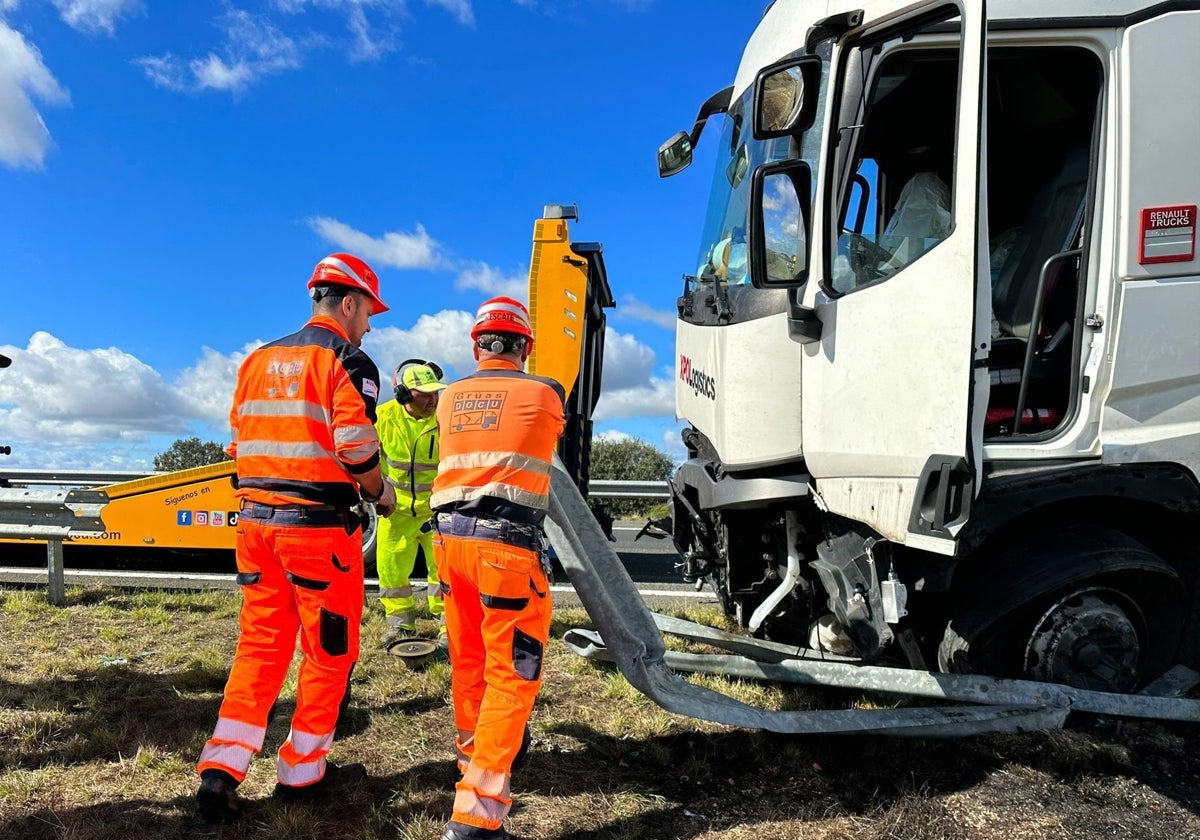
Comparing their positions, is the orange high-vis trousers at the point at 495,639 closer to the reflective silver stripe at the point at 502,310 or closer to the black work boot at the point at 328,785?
the black work boot at the point at 328,785

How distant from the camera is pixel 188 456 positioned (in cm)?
1392

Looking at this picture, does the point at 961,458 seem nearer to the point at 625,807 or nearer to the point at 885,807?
the point at 885,807

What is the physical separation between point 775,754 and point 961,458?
1.70m

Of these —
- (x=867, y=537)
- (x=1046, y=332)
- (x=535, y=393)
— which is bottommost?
(x=867, y=537)

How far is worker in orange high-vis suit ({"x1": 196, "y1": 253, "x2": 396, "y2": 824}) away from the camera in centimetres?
276

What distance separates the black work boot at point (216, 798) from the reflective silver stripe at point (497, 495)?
123 cm

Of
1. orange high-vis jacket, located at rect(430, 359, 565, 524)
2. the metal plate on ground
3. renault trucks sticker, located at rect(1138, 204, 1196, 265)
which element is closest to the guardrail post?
the metal plate on ground

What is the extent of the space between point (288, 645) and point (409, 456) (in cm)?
212

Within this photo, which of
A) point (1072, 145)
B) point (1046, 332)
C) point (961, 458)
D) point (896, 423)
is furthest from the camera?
point (1072, 145)

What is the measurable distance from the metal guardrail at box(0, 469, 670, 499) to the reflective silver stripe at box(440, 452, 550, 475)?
14.2ft

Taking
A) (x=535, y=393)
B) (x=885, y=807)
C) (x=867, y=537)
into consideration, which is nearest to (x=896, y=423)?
(x=867, y=537)

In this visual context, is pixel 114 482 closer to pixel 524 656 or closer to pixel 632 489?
pixel 632 489

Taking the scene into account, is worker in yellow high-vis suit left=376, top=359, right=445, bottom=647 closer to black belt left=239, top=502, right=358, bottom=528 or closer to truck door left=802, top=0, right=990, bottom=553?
black belt left=239, top=502, right=358, bottom=528

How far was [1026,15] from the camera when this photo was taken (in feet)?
9.12
